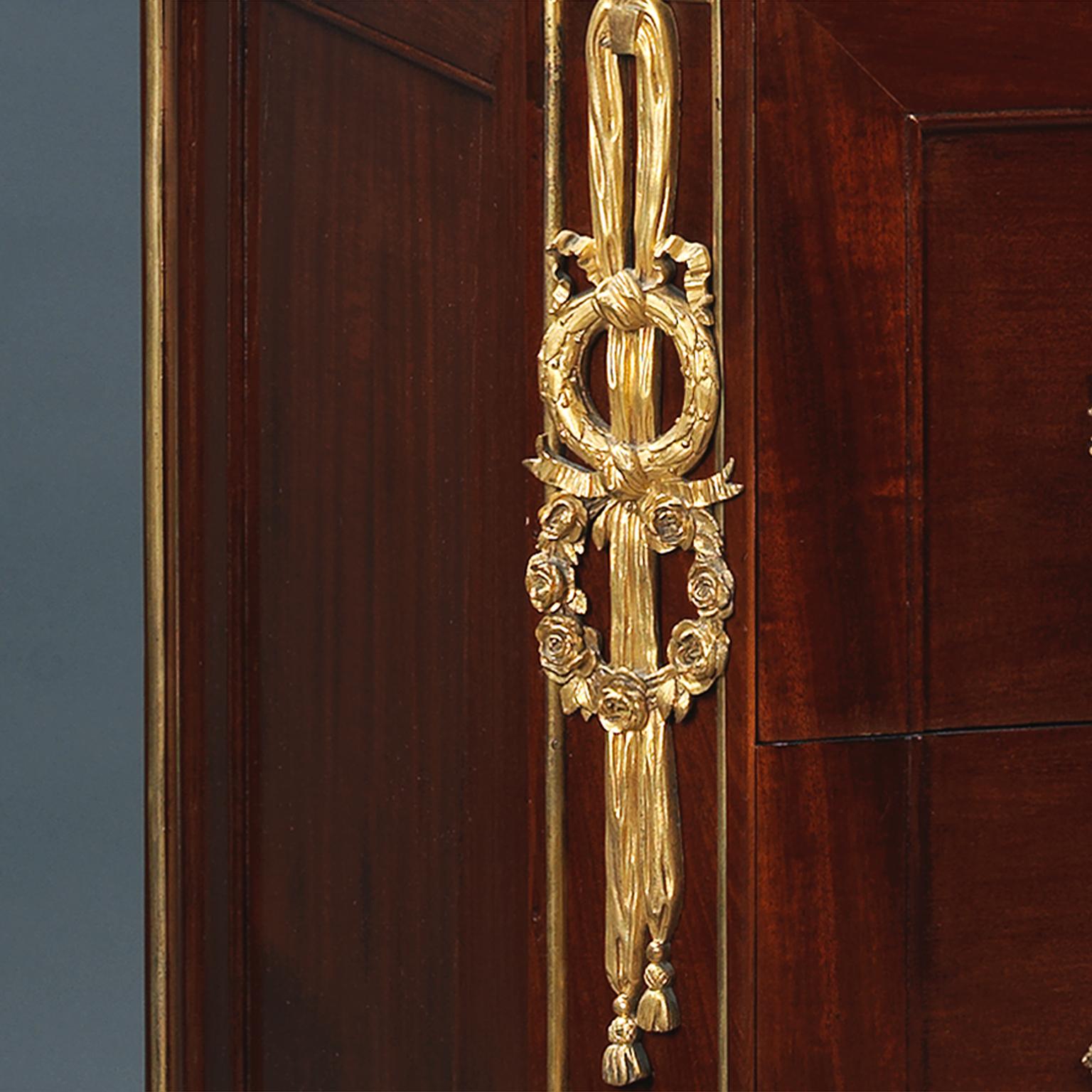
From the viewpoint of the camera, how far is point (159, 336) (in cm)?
102

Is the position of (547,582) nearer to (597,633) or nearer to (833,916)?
(597,633)

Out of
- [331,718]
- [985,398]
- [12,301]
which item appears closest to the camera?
[985,398]

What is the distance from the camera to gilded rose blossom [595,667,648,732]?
86cm

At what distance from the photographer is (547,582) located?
870mm

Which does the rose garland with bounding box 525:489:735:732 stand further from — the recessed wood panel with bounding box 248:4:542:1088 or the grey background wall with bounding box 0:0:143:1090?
the grey background wall with bounding box 0:0:143:1090

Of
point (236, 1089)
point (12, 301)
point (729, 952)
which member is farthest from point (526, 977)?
point (12, 301)

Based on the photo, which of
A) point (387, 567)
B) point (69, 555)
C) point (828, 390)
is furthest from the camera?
point (69, 555)

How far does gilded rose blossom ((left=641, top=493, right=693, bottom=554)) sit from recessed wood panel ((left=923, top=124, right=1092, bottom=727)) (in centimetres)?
10

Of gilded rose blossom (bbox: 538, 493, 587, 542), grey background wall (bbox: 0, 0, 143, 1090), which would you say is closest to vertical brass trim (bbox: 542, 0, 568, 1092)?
gilded rose blossom (bbox: 538, 493, 587, 542)

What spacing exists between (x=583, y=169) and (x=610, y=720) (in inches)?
9.5

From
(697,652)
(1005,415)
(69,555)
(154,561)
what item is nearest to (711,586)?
(697,652)

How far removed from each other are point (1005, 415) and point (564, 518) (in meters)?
0.19

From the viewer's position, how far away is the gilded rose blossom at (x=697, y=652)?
83cm

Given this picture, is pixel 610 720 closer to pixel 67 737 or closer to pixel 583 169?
pixel 583 169
